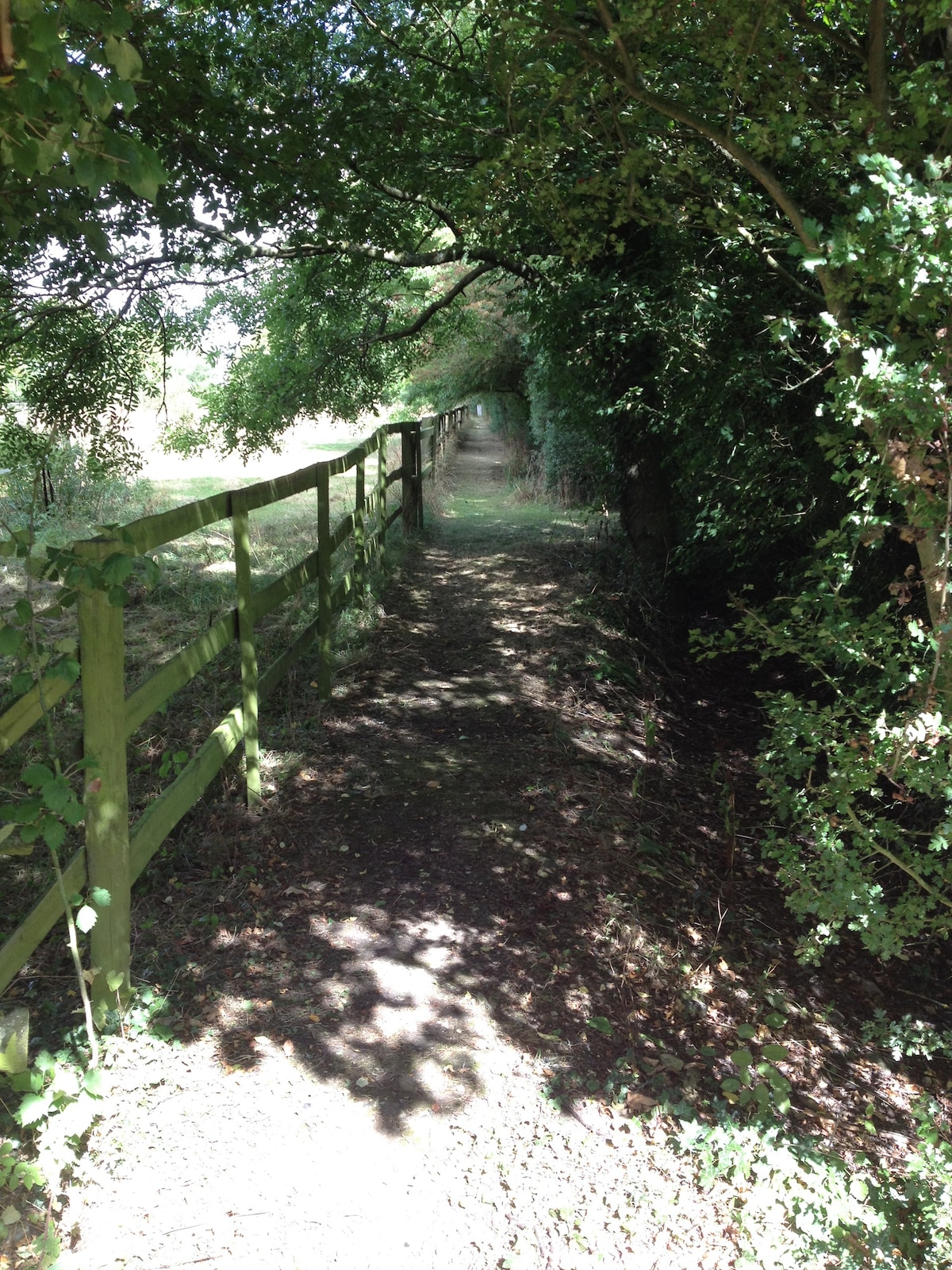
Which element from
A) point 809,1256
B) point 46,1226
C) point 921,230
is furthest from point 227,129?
point 809,1256

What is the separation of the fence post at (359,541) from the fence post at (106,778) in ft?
15.9

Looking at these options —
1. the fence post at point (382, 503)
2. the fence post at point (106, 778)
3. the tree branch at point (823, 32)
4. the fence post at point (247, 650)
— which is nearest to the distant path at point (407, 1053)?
the fence post at point (247, 650)

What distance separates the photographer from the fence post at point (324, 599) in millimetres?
5906

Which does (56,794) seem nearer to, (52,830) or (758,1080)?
(52,830)

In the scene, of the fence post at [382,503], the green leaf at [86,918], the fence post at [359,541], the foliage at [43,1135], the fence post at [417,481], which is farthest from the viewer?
the fence post at [417,481]

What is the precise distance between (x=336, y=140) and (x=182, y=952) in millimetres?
5685

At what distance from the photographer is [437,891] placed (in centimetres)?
432

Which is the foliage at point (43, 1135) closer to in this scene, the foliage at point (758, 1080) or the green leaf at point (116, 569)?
the green leaf at point (116, 569)

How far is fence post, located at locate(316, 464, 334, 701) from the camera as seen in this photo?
5906 mm

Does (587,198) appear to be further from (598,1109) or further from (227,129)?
(598,1109)

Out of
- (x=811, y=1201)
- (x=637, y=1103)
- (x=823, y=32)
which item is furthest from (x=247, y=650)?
(x=823, y=32)

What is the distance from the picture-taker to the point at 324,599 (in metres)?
6.09

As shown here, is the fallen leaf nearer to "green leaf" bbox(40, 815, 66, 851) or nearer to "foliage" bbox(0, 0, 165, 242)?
"green leaf" bbox(40, 815, 66, 851)

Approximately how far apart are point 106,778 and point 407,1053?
144cm
